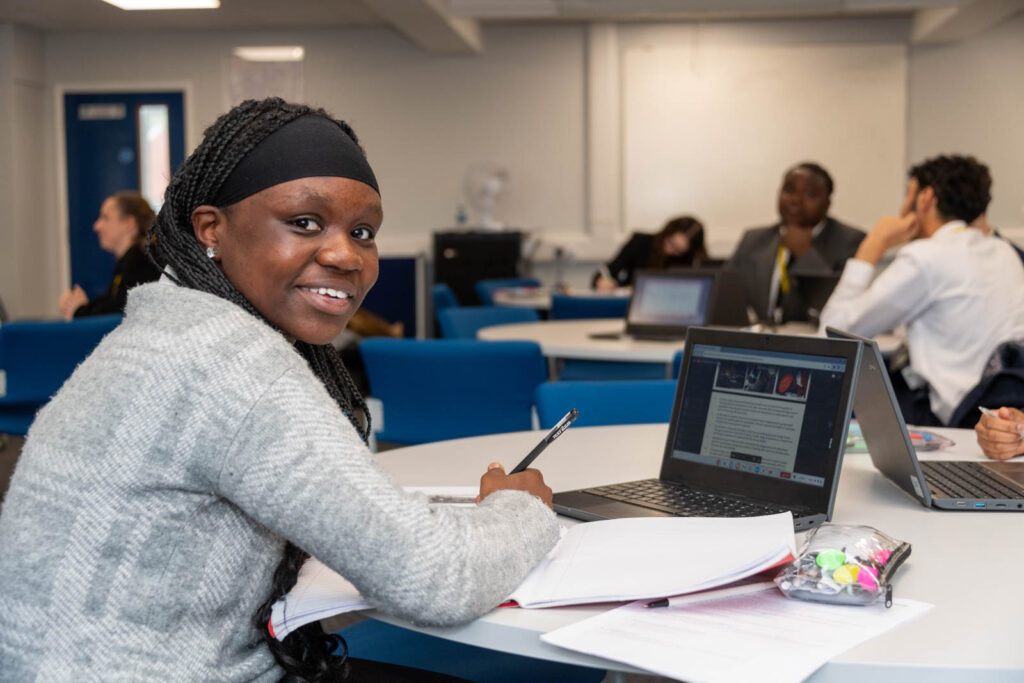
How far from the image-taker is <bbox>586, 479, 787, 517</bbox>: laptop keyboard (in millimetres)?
1425

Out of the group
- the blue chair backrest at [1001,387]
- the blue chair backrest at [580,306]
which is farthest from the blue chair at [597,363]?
the blue chair backrest at [1001,387]

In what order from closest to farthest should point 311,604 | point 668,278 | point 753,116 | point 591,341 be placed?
1. point 311,604
2. point 591,341
3. point 668,278
4. point 753,116

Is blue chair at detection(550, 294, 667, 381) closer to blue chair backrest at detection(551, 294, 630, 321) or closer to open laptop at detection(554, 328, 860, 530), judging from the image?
blue chair backrest at detection(551, 294, 630, 321)

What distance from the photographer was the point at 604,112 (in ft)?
31.0

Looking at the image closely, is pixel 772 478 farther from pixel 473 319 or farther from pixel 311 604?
pixel 473 319

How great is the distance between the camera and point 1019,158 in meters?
9.24

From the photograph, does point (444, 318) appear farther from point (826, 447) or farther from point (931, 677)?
point (931, 677)

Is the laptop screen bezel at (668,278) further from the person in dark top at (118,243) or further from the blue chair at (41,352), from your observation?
the person in dark top at (118,243)

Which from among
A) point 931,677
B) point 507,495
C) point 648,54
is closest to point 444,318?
point 507,495

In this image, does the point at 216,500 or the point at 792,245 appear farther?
the point at 792,245

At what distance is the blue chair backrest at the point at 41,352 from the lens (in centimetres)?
409

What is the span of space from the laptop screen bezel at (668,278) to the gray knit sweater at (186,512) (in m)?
3.13

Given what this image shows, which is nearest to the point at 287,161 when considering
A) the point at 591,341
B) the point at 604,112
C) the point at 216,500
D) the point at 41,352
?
the point at 216,500

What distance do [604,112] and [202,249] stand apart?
856cm
